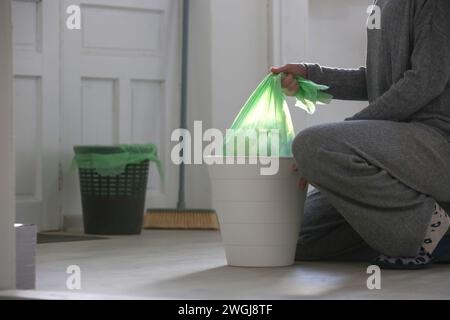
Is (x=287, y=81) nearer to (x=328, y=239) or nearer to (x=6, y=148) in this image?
(x=328, y=239)

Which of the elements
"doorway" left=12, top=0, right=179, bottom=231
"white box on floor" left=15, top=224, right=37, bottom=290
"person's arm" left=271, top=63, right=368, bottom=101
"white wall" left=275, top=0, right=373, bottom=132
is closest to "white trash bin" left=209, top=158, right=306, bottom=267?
"person's arm" left=271, top=63, right=368, bottom=101

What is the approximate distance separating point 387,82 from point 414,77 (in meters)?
0.14

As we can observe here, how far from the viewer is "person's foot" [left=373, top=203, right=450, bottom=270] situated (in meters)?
2.23

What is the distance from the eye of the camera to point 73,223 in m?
3.70

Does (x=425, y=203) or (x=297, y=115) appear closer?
(x=425, y=203)

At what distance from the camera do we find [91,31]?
3.74m

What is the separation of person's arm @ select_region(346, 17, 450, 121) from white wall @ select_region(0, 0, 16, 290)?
92 centimetres

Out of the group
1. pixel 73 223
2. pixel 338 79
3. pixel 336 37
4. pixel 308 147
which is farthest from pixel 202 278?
pixel 336 37

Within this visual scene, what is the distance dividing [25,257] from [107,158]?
161 cm

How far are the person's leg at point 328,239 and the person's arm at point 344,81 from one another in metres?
0.29

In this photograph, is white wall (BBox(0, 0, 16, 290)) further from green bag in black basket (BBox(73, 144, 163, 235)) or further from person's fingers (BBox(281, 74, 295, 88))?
green bag in black basket (BBox(73, 144, 163, 235))

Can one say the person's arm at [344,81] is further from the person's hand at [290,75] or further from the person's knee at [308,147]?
the person's knee at [308,147]

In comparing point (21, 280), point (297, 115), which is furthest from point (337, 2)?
point (21, 280)
